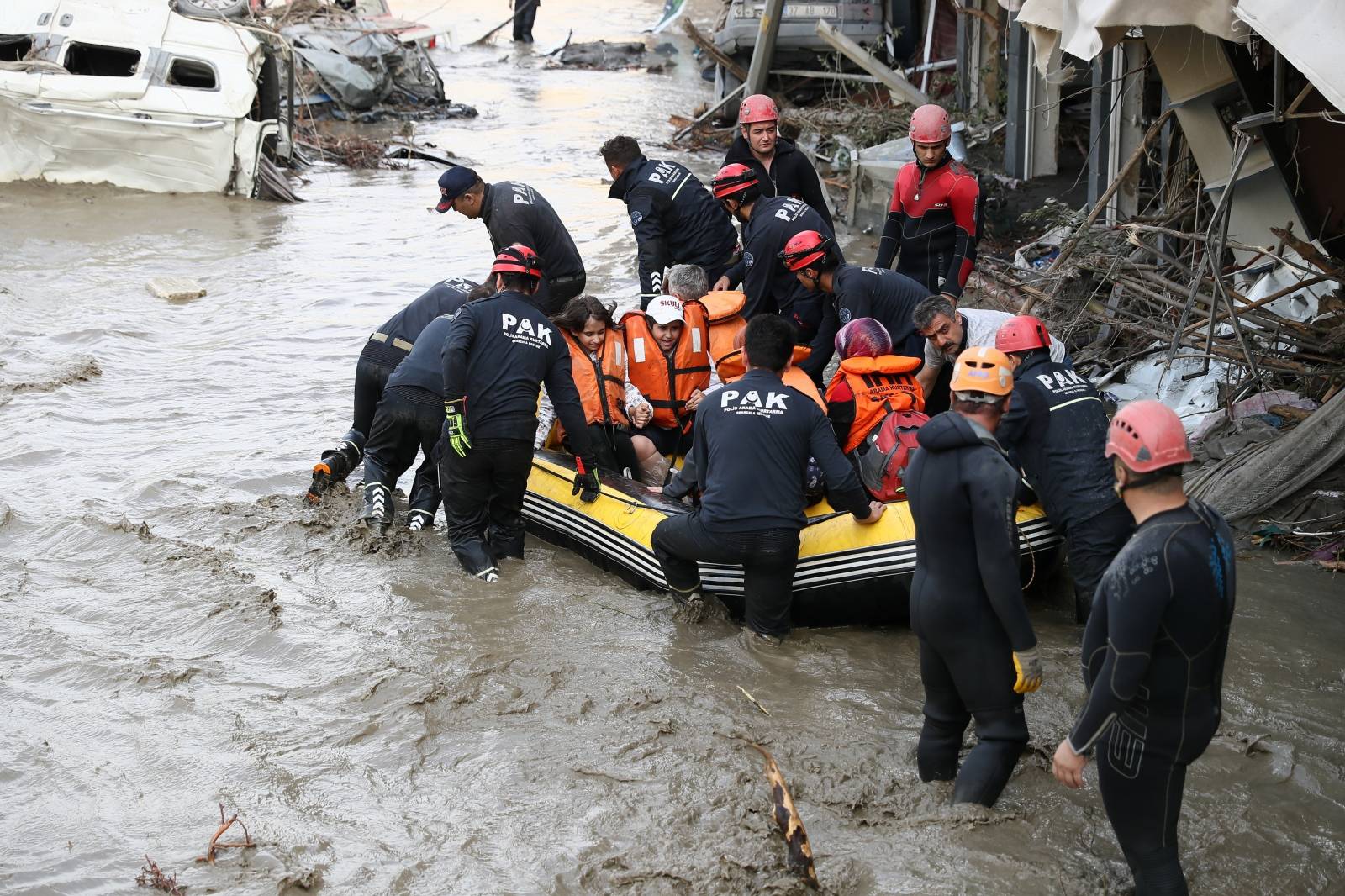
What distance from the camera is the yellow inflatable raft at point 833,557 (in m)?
5.77

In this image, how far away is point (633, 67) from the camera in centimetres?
2761

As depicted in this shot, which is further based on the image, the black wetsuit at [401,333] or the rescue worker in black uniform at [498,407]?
the black wetsuit at [401,333]

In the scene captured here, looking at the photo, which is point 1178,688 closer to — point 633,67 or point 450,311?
point 450,311

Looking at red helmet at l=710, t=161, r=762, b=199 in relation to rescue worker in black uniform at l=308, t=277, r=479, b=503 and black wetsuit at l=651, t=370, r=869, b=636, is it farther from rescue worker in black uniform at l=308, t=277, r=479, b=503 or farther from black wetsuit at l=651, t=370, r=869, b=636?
black wetsuit at l=651, t=370, r=869, b=636

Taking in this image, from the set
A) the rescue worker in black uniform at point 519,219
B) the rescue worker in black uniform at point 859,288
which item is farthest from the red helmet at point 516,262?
the rescue worker in black uniform at point 859,288

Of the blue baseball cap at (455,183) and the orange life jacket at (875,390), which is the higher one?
the blue baseball cap at (455,183)

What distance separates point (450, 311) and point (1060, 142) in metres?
7.08

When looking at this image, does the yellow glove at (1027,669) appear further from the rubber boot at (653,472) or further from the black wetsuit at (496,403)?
the rubber boot at (653,472)

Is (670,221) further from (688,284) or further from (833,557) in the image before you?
(833,557)

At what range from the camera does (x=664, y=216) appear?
837 centimetres

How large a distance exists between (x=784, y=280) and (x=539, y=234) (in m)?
1.59

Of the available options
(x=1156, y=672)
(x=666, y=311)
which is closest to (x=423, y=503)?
(x=666, y=311)

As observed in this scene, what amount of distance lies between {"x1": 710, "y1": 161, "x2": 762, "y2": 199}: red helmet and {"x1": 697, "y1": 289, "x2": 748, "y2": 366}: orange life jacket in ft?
1.96

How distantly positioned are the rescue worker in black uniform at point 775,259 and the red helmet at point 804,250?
0.22 m
